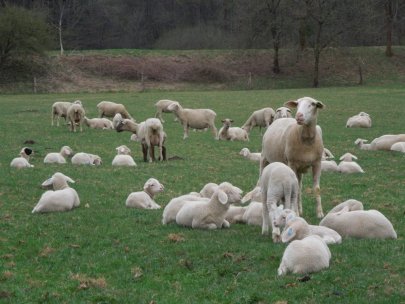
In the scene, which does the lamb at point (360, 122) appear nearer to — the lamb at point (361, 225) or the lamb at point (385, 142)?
the lamb at point (385, 142)

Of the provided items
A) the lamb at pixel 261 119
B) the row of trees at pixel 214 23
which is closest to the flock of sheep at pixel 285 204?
the lamb at pixel 261 119

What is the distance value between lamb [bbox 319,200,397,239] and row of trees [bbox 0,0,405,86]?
52.4 metres

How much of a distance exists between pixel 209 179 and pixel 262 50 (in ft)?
188

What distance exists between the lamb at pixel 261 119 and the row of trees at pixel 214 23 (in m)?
35.2

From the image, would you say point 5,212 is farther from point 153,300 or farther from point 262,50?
point 262,50

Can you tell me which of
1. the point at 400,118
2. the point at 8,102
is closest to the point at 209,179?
the point at 400,118

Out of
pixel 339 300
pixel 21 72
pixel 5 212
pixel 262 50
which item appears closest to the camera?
pixel 339 300

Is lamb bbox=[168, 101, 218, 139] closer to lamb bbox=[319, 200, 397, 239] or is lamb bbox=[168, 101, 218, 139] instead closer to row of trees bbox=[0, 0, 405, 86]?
lamb bbox=[319, 200, 397, 239]

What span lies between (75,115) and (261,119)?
7415 mm

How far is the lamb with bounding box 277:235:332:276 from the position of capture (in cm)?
755

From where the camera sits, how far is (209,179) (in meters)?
15.5

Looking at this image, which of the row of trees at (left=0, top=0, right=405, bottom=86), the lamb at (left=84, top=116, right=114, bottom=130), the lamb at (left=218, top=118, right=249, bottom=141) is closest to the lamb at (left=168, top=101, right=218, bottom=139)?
the lamb at (left=218, top=118, right=249, bottom=141)

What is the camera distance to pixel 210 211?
10.2m

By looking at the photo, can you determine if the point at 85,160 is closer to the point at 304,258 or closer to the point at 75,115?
the point at 75,115
